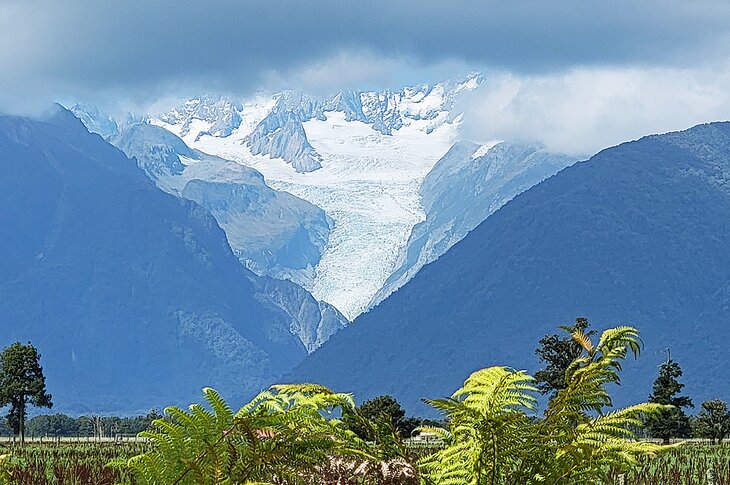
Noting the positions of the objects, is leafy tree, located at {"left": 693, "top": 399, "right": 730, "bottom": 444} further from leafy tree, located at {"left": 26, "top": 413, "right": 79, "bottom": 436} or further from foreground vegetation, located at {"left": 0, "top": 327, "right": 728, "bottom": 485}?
leafy tree, located at {"left": 26, "top": 413, "right": 79, "bottom": 436}

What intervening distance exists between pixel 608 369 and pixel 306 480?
1.30 meters

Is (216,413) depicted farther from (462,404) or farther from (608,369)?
(608,369)

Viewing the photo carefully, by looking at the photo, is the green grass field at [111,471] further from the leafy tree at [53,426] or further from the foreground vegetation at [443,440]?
the leafy tree at [53,426]

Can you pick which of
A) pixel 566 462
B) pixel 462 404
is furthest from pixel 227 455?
pixel 566 462

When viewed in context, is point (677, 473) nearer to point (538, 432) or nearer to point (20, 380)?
point (538, 432)

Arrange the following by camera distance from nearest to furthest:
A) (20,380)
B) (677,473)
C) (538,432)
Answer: (538,432)
(677,473)
(20,380)

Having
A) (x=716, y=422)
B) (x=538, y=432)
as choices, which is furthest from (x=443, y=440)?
(x=716, y=422)

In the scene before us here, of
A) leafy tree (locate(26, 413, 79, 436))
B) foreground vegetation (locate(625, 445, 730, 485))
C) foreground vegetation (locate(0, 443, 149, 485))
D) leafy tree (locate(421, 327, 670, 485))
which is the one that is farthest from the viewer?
leafy tree (locate(26, 413, 79, 436))

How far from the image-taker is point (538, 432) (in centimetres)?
453

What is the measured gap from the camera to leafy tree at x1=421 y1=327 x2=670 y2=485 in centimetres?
439

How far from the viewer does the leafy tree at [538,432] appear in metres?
4.39

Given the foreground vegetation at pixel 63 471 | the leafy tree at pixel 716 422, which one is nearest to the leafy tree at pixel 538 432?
the foreground vegetation at pixel 63 471

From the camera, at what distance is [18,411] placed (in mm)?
80938

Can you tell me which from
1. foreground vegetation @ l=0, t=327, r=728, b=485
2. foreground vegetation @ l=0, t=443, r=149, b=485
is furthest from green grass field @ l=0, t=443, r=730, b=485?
foreground vegetation @ l=0, t=327, r=728, b=485
